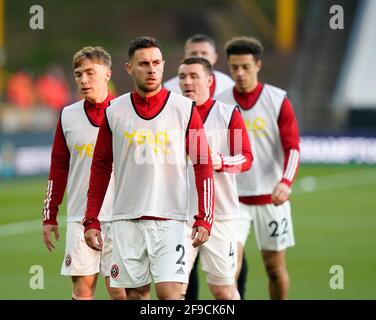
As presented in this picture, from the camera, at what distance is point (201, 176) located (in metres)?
8.67

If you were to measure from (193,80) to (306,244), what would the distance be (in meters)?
8.01

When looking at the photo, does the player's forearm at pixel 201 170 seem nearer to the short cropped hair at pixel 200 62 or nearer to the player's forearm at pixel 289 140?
the short cropped hair at pixel 200 62

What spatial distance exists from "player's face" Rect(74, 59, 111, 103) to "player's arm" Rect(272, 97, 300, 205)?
6.54 feet

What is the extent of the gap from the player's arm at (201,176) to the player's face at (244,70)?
2.45m

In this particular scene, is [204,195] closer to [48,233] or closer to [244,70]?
[48,233]

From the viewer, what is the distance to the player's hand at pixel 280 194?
10.5 m

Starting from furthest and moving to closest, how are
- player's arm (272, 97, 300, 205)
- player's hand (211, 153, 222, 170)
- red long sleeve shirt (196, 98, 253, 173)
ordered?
1. player's arm (272, 97, 300, 205)
2. red long sleeve shirt (196, 98, 253, 173)
3. player's hand (211, 153, 222, 170)

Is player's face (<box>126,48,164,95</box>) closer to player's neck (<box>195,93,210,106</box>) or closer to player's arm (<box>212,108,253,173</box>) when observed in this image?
player's arm (<box>212,108,253,173</box>)

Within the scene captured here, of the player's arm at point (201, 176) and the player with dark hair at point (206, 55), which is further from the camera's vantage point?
the player with dark hair at point (206, 55)

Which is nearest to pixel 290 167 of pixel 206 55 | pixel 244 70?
pixel 244 70

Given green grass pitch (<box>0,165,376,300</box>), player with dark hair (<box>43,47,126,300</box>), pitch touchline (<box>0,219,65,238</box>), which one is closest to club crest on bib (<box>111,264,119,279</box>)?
player with dark hair (<box>43,47,126,300</box>)

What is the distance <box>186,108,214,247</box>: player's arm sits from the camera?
8547 mm

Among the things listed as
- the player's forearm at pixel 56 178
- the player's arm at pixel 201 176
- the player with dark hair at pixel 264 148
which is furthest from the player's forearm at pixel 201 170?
the player with dark hair at pixel 264 148

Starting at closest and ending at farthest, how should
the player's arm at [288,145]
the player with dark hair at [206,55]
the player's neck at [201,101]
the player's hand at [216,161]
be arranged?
the player's hand at [216,161] → the player's neck at [201,101] → the player's arm at [288,145] → the player with dark hair at [206,55]
